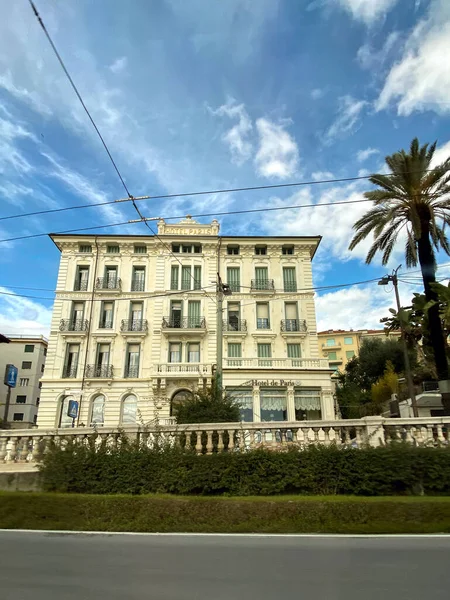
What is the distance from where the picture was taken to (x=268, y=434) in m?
9.66

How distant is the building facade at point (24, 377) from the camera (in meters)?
52.4

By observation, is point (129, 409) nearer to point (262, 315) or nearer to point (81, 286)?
point (81, 286)

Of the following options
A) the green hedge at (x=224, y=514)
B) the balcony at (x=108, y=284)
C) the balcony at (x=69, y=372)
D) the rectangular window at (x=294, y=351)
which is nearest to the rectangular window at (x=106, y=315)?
the balcony at (x=108, y=284)

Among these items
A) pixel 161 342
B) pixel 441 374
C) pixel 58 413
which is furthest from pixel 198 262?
pixel 441 374

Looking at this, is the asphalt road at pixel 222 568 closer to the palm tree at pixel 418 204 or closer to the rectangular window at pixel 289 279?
the palm tree at pixel 418 204

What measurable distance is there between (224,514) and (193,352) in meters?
23.5

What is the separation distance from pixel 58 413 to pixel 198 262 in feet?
49.7

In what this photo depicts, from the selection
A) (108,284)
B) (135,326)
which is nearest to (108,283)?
(108,284)

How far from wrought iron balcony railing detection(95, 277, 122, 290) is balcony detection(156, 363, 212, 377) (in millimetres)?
7623

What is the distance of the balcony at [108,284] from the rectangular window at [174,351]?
6.10 m

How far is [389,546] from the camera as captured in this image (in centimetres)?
596

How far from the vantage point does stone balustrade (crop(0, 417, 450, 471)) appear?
9.11 metres

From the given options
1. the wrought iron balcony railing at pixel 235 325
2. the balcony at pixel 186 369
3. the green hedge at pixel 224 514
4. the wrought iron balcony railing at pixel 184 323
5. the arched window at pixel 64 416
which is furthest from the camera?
the wrought iron balcony railing at pixel 235 325

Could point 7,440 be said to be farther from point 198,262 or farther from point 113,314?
point 198,262
